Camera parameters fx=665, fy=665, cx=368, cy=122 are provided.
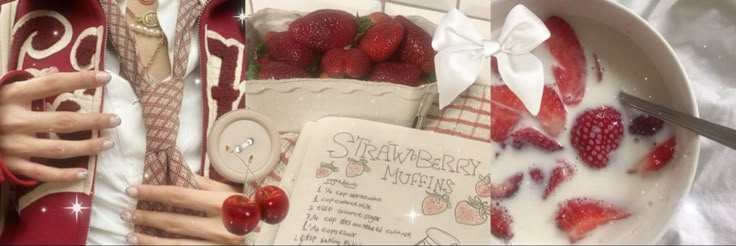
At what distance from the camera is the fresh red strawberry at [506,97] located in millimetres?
458

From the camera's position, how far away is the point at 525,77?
17.7 inches

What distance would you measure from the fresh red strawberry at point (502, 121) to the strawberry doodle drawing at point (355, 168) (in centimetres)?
9

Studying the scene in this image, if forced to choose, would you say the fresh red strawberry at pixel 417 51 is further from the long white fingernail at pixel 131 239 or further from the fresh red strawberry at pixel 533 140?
the long white fingernail at pixel 131 239

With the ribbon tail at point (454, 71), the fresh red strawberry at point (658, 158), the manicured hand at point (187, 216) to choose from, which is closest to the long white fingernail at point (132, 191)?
the manicured hand at point (187, 216)

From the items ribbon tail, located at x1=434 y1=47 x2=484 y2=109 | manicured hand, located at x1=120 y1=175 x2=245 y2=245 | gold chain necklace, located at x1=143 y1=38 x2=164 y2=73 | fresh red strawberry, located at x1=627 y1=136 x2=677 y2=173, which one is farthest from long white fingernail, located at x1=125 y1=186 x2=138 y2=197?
fresh red strawberry, located at x1=627 y1=136 x2=677 y2=173

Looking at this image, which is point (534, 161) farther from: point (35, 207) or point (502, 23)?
point (35, 207)

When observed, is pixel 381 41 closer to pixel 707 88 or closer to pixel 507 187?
pixel 507 187

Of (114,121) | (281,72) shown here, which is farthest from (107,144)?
(281,72)

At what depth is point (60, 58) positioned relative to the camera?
19.1 inches

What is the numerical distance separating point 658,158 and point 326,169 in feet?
0.71

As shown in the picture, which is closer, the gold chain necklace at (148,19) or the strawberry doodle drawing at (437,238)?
the strawberry doodle drawing at (437,238)

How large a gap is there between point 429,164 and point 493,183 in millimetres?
44

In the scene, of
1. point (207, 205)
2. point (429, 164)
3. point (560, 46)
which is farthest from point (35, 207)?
point (560, 46)

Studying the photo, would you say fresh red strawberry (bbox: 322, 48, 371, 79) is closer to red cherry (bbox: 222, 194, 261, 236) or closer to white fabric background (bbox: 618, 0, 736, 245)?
red cherry (bbox: 222, 194, 261, 236)
